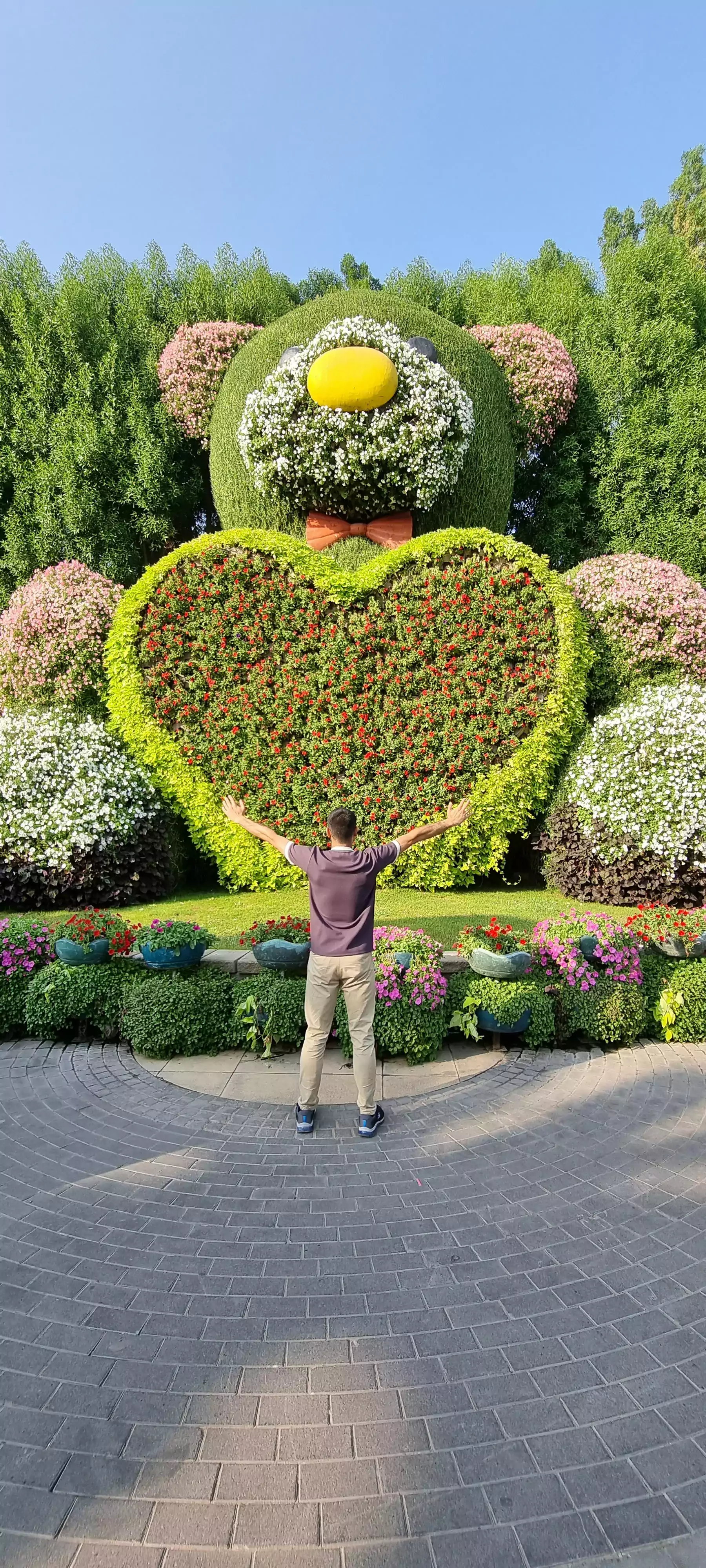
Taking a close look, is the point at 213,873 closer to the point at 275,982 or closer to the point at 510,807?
the point at 510,807

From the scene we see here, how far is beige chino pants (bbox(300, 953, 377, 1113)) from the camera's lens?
399 cm

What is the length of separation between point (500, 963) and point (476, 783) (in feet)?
9.70

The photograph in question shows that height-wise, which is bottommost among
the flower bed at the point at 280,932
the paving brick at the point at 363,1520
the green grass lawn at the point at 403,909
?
the paving brick at the point at 363,1520

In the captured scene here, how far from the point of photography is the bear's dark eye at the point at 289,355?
8.35 meters

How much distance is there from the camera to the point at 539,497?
12523 millimetres

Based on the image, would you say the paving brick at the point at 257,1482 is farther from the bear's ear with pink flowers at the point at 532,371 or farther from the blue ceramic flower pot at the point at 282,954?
the bear's ear with pink flowers at the point at 532,371

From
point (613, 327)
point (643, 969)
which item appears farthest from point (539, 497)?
point (643, 969)

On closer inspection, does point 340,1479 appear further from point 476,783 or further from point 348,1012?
point 476,783

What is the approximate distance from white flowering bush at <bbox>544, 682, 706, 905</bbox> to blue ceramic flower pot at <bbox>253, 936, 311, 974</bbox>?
3.68 metres

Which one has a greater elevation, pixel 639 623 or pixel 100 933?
pixel 639 623

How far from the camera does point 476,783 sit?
7.70 meters

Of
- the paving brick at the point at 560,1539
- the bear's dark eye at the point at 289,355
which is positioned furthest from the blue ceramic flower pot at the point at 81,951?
the bear's dark eye at the point at 289,355

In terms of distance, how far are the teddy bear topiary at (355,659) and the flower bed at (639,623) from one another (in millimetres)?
689

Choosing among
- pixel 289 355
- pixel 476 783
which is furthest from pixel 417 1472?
pixel 289 355
